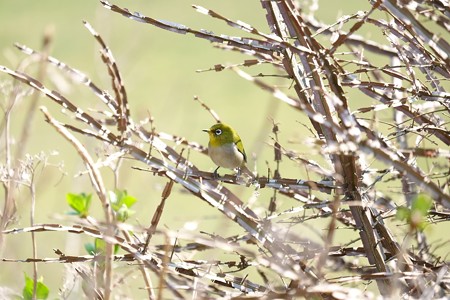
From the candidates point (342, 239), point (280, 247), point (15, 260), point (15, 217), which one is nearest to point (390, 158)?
point (280, 247)

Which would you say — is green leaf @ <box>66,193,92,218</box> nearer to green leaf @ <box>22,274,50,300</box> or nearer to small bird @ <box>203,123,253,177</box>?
green leaf @ <box>22,274,50,300</box>

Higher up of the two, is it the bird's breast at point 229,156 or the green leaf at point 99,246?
the bird's breast at point 229,156

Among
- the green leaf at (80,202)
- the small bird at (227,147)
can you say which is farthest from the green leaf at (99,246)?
the small bird at (227,147)

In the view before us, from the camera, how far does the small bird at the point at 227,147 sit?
176 centimetres

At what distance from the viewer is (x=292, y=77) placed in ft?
2.89

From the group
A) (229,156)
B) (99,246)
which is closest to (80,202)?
(99,246)

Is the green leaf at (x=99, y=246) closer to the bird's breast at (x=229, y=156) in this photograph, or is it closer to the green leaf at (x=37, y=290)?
the green leaf at (x=37, y=290)

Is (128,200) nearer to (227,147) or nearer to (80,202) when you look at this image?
(80,202)

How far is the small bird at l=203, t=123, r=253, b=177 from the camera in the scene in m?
1.76

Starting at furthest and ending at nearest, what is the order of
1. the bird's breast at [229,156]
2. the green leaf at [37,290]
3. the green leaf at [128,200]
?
1. the bird's breast at [229,156]
2. the green leaf at [128,200]
3. the green leaf at [37,290]

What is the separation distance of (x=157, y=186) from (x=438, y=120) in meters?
0.40

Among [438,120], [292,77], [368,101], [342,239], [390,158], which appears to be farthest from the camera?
[342,239]

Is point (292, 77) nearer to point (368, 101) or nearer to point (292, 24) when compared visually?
point (292, 24)

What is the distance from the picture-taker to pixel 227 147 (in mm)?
1863
